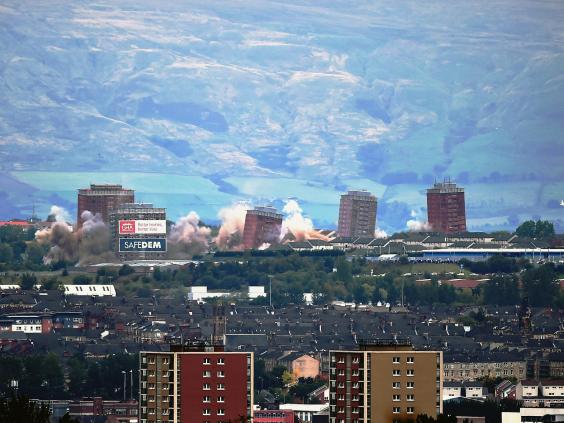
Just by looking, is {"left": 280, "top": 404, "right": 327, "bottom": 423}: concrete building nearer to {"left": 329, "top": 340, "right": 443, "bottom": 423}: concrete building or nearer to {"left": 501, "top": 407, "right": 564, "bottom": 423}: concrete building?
{"left": 501, "top": 407, "right": 564, "bottom": 423}: concrete building

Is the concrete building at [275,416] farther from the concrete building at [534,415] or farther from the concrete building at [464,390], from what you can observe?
the concrete building at [464,390]

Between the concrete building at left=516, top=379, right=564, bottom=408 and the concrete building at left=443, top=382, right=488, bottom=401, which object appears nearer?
the concrete building at left=516, top=379, right=564, bottom=408

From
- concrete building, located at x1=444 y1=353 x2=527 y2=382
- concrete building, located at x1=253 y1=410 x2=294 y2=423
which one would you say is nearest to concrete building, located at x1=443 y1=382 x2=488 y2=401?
concrete building, located at x1=444 y1=353 x2=527 y2=382

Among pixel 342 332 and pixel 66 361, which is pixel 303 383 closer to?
pixel 66 361

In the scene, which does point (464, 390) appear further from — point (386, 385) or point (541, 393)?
point (386, 385)

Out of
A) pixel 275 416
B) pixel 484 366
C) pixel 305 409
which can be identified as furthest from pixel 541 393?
pixel 275 416
